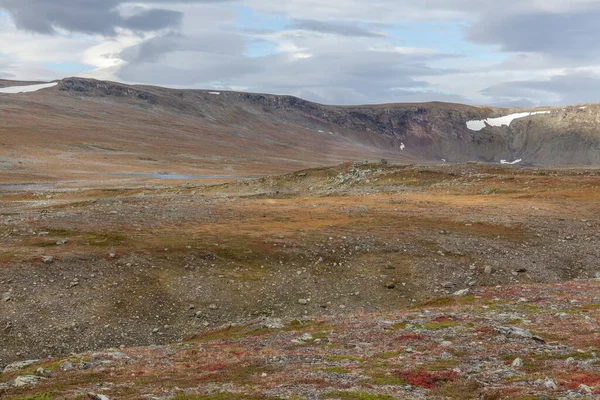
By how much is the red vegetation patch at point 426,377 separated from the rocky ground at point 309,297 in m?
0.08

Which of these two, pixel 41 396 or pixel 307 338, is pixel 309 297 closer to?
pixel 307 338

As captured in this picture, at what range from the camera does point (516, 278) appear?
3925 centimetres

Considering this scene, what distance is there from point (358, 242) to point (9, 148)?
157034 mm

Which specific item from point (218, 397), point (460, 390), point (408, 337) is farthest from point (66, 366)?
point (460, 390)

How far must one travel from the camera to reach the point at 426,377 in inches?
708

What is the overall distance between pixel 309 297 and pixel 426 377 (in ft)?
59.4

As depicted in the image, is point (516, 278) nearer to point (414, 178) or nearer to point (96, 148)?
point (414, 178)

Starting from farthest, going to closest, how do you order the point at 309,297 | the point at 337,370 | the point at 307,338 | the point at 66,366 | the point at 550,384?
1. the point at 309,297
2. the point at 307,338
3. the point at 66,366
4. the point at 337,370
5. the point at 550,384

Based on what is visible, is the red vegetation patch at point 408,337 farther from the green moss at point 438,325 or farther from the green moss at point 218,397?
the green moss at point 218,397

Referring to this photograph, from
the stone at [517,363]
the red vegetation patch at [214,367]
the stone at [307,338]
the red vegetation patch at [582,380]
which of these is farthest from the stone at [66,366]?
the red vegetation patch at [582,380]

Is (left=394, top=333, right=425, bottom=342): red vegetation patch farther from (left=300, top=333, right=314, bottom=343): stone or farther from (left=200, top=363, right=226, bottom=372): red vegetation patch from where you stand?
(left=200, top=363, right=226, bottom=372): red vegetation patch

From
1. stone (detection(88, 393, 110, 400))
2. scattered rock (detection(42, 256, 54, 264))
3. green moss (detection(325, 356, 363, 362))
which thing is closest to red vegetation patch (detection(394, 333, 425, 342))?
green moss (detection(325, 356, 363, 362))

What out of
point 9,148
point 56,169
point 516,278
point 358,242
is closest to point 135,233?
point 358,242

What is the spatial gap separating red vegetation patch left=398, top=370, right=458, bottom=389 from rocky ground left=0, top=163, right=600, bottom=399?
0.08 meters
